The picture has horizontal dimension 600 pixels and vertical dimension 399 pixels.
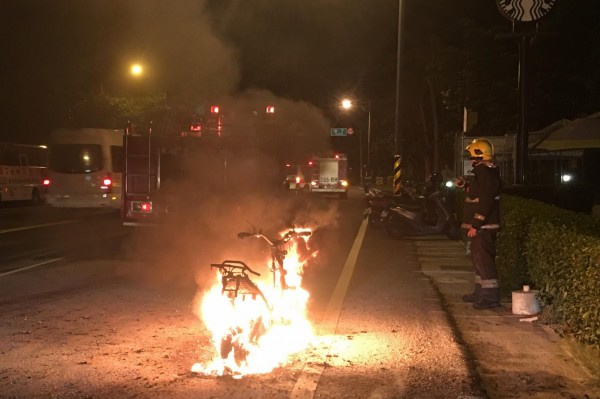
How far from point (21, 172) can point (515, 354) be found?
26370mm

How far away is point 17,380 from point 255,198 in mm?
7776

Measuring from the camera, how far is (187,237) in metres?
13.6

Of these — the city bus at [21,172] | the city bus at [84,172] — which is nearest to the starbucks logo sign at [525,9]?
the city bus at [84,172]

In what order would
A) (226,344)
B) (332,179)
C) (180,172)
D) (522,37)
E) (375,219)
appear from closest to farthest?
(226,344), (180,172), (522,37), (375,219), (332,179)

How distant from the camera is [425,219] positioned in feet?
48.6

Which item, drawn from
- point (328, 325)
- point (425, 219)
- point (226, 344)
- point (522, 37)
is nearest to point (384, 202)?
point (425, 219)

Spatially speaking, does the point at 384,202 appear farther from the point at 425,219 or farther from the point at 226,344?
the point at 226,344

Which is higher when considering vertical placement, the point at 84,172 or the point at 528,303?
the point at 84,172

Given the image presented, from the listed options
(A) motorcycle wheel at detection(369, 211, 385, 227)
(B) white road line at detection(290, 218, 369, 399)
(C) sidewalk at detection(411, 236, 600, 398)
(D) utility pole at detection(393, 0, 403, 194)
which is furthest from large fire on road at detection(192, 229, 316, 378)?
(D) utility pole at detection(393, 0, 403, 194)

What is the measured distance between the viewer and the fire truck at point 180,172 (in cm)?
1257

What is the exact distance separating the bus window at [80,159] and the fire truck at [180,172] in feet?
25.6

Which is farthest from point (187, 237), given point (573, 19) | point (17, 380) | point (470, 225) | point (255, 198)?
point (573, 19)

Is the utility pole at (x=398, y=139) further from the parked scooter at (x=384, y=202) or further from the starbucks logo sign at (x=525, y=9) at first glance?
the starbucks logo sign at (x=525, y=9)

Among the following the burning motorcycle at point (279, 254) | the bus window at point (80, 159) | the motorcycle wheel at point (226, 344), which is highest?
the bus window at point (80, 159)
